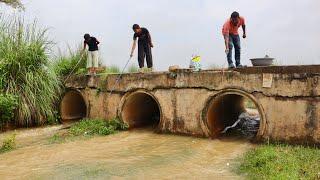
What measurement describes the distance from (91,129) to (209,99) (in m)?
3.23

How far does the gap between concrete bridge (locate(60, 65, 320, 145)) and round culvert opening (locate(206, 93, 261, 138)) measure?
3 centimetres

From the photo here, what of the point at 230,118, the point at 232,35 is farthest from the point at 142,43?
the point at 230,118

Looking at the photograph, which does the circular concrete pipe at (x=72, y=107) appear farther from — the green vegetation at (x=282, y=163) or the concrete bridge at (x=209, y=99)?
the green vegetation at (x=282, y=163)

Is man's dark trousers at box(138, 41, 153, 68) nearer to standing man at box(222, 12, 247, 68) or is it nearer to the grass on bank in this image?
the grass on bank

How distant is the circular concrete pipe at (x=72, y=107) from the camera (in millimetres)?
12422

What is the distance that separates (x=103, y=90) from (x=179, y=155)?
4.26m

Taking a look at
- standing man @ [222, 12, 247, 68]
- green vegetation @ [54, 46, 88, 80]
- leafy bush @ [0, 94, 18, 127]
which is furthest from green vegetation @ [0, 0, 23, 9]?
standing man @ [222, 12, 247, 68]

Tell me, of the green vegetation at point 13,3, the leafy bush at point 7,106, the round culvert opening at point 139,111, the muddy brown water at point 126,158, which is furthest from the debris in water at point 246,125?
the green vegetation at point 13,3

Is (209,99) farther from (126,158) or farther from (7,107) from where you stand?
(7,107)

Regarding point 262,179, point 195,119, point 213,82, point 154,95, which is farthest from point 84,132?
point 262,179

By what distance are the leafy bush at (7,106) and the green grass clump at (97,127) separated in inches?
62.2

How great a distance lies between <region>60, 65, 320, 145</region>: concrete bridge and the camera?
8039 millimetres

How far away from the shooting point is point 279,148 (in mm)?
7773

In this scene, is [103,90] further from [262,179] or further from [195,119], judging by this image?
[262,179]
